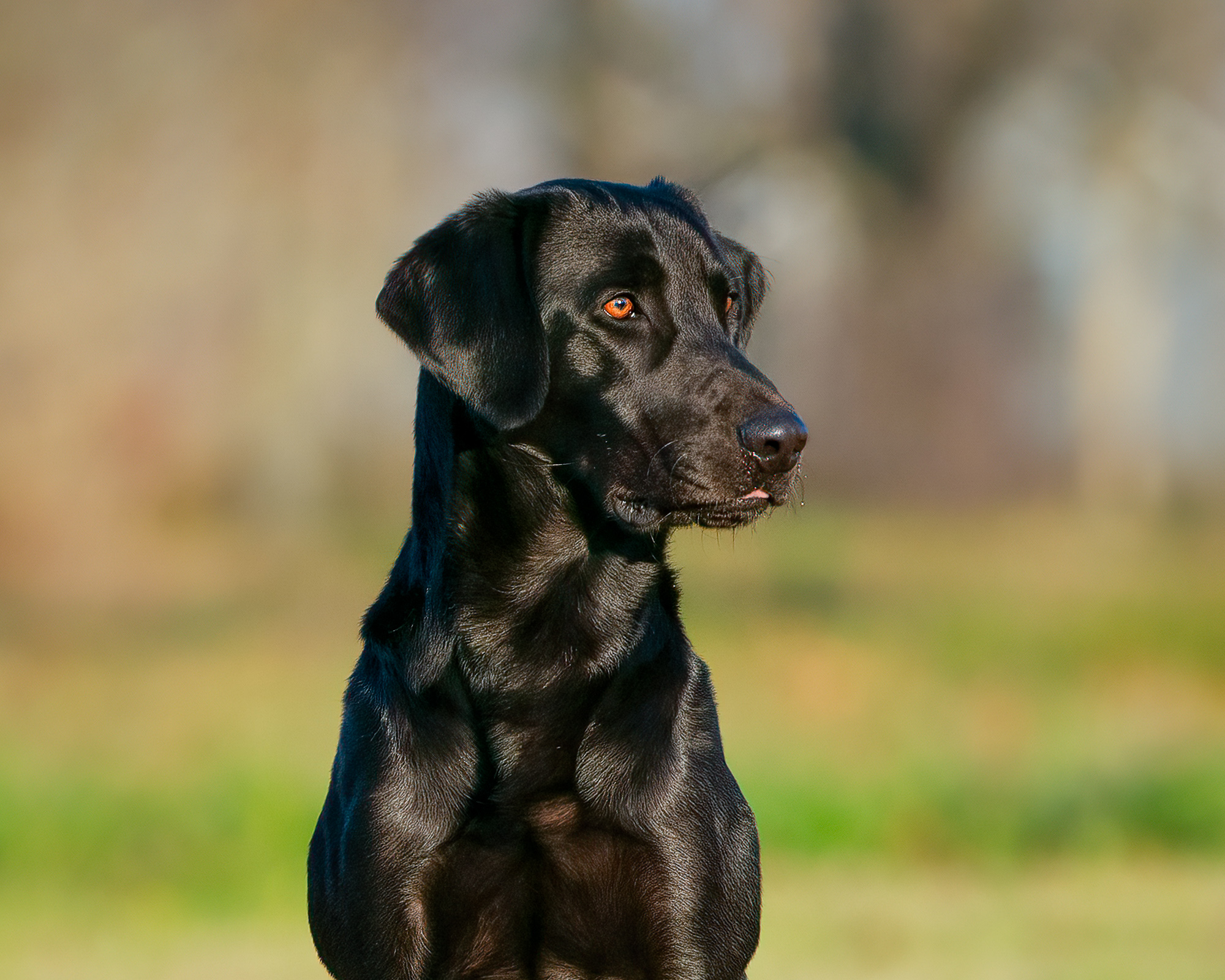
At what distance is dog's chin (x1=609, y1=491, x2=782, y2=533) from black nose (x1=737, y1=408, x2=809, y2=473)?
0.28 ft

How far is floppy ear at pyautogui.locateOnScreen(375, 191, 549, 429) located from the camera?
114 inches

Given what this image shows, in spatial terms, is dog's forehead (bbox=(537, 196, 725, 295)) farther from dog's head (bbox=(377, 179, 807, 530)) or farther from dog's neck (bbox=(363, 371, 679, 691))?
dog's neck (bbox=(363, 371, 679, 691))

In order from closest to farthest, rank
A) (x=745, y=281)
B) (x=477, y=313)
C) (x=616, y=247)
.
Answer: (x=477, y=313) < (x=616, y=247) < (x=745, y=281)

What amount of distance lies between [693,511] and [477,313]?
61 cm

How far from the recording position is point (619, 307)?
A: 3.06 m

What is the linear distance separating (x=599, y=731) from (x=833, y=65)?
1176cm

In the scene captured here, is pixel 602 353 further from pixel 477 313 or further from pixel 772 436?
pixel 772 436

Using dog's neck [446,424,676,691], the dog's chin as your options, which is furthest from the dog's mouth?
dog's neck [446,424,676,691]

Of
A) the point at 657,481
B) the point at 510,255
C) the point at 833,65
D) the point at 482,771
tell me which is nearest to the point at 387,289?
the point at 510,255

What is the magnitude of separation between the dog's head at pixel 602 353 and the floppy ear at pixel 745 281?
0.33 metres

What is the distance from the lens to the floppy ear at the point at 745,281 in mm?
3533

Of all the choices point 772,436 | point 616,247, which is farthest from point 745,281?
point 772,436

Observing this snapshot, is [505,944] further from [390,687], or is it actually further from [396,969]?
[390,687]

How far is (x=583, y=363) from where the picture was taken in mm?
3016
